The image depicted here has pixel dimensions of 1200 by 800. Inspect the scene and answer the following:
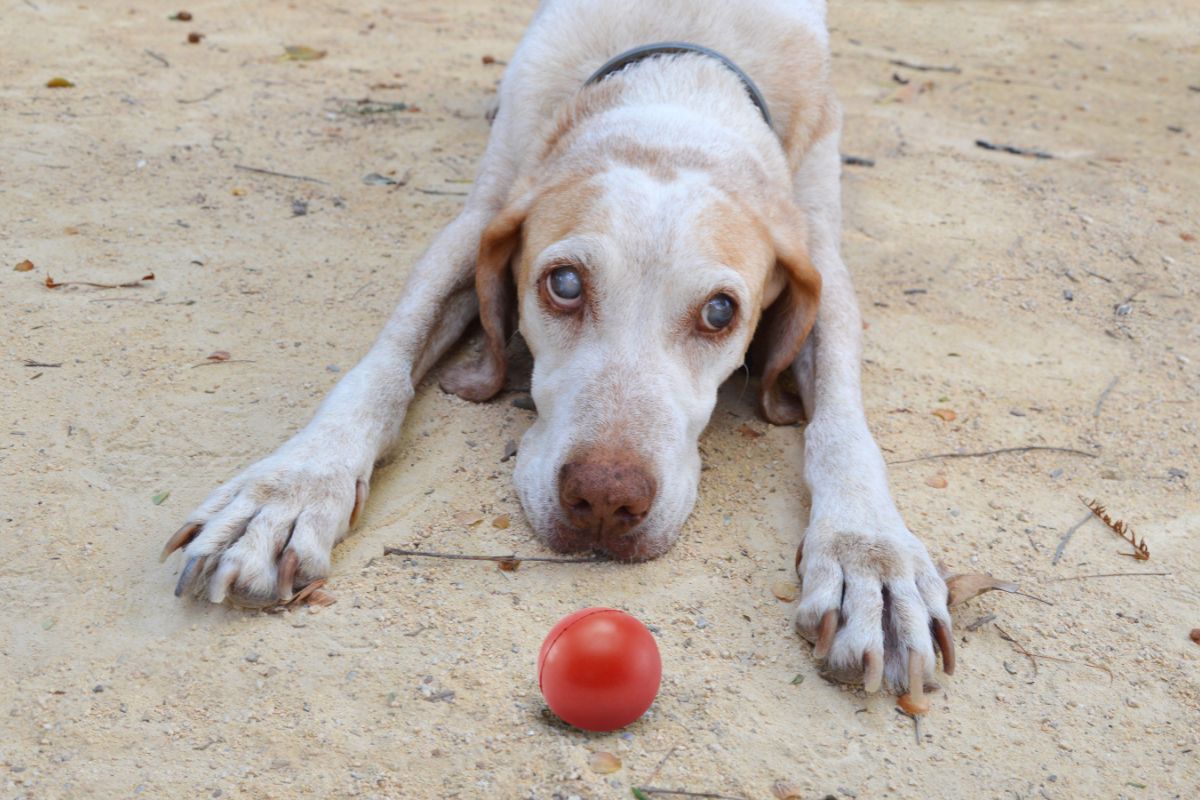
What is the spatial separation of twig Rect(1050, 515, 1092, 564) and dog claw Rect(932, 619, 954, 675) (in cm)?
57

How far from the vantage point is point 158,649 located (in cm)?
233

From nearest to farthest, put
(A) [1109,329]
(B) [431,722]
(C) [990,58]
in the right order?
(B) [431,722] < (A) [1109,329] < (C) [990,58]

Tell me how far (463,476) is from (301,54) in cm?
443

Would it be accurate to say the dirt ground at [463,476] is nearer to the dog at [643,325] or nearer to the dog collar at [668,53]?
the dog at [643,325]

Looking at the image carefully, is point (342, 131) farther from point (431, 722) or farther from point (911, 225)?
point (431, 722)

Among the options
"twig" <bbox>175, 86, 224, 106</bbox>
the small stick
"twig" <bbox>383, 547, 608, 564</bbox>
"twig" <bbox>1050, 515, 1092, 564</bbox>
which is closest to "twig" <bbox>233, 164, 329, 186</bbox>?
"twig" <bbox>175, 86, 224, 106</bbox>

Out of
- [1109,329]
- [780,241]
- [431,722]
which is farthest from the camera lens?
[1109,329]

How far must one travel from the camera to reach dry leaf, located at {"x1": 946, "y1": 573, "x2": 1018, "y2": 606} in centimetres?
265

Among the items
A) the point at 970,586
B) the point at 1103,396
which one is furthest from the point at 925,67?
the point at 970,586

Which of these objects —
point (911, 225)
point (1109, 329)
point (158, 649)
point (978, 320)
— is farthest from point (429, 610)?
point (911, 225)

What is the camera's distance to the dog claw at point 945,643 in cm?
242

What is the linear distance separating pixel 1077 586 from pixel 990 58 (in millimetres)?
6302

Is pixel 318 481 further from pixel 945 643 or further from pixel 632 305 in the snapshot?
pixel 945 643

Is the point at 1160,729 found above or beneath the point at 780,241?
beneath
